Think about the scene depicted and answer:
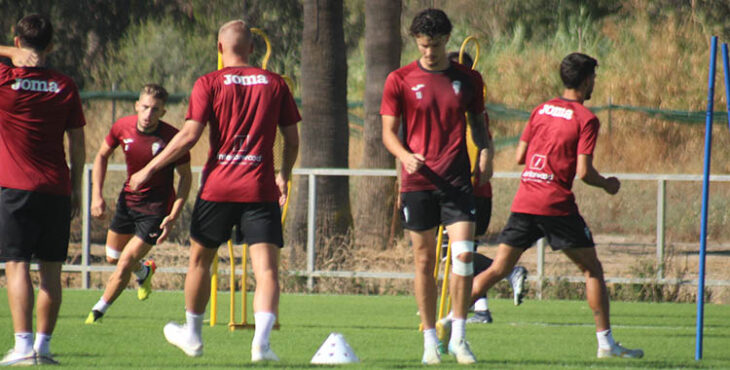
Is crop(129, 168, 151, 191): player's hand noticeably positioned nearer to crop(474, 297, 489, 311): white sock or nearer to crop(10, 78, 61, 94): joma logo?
crop(10, 78, 61, 94): joma logo

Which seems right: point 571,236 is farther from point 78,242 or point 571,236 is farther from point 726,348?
point 78,242

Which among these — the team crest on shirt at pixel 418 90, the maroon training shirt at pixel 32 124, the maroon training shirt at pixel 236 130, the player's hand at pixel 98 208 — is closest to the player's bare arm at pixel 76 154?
the maroon training shirt at pixel 32 124

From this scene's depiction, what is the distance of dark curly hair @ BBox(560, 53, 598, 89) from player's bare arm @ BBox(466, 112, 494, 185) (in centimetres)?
67

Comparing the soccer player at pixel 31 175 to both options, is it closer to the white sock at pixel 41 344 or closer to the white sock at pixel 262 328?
the white sock at pixel 41 344

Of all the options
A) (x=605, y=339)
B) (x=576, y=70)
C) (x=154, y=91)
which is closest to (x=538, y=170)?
(x=576, y=70)

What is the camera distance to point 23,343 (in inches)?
283

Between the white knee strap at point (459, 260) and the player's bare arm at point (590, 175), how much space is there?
898mm

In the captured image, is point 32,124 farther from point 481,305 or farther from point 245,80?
point 481,305

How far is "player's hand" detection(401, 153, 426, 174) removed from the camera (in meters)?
7.44

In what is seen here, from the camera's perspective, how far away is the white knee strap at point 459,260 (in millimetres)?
7750

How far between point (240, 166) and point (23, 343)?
1.64 m

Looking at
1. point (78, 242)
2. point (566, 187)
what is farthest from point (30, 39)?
point (78, 242)

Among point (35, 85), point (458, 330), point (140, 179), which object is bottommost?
point (458, 330)

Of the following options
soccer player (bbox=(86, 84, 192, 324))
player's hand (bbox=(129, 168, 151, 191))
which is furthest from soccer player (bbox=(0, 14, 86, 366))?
soccer player (bbox=(86, 84, 192, 324))
